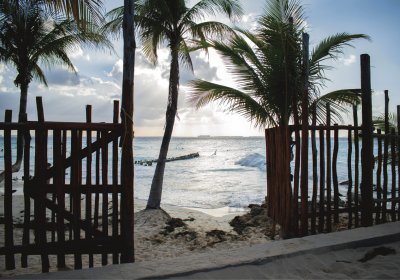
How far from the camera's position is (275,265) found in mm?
3490

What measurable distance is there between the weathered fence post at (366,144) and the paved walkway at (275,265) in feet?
3.27

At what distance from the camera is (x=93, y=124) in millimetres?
3531

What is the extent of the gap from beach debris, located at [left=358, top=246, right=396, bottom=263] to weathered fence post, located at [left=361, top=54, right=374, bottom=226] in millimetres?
1154

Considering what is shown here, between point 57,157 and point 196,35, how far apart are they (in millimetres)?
7468

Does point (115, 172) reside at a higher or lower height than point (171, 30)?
lower

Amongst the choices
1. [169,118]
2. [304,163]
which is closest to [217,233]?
Answer: [304,163]

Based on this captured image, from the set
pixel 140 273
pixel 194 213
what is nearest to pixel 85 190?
pixel 140 273

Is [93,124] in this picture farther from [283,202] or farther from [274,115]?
[274,115]

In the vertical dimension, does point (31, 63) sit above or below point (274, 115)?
above

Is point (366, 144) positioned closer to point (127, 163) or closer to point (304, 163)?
point (304, 163)

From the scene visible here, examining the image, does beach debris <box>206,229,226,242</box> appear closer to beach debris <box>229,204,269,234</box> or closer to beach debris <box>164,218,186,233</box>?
beach debris <box>229,204,269,234</box>

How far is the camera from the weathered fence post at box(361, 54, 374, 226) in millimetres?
5043

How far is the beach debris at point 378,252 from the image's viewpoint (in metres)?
3.79

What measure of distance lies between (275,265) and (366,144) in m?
2.80
